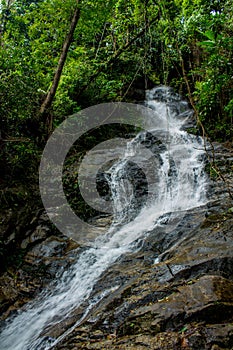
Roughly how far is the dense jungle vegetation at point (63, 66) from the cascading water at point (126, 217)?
5.00 feet

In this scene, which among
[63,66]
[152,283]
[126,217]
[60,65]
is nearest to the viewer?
[152,283]

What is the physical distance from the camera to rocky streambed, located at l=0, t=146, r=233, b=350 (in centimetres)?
266

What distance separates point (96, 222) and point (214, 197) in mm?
2758

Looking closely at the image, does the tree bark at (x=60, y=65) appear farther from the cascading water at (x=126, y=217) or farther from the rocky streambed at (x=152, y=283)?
the rocky streambed at (x=152, y=283)

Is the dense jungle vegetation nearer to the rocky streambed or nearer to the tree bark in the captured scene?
the tree bark

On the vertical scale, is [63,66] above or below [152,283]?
above

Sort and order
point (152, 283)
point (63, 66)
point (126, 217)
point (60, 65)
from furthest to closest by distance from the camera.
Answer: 1. point (63, 66)
2. point (60, 65)
3. point (126, 217)
4. point (152, 283)

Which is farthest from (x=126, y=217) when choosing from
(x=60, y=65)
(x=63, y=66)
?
(x=63, y=66)

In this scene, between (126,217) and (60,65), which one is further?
(60,65)

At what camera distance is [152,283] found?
359 cm

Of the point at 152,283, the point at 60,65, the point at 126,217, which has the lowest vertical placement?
the point at 152,283

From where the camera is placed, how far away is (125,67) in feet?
36.2

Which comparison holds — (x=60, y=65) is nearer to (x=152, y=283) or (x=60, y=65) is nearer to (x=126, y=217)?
(x=126, y=217)

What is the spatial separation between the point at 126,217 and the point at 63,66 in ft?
15.0
